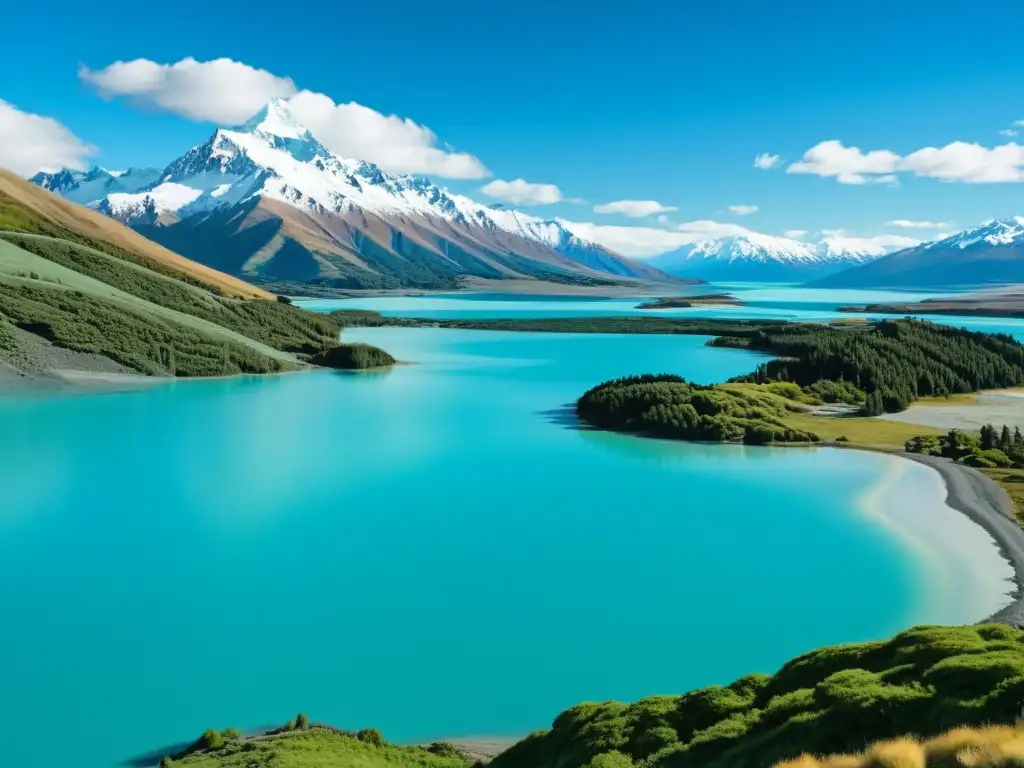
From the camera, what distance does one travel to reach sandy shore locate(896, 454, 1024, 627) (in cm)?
2145

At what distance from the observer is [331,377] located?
264 feet

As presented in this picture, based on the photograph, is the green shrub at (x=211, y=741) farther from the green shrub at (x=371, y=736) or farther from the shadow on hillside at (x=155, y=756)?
the green shrub at (x=371, y=736)

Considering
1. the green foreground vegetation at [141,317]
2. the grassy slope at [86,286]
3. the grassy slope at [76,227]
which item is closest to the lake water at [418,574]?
the green foreground vegetation at [141,317]

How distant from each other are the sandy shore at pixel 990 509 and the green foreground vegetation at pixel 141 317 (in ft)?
196

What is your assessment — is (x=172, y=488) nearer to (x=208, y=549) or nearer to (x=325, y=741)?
(x=208, y=549)

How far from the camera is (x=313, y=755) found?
536 inches

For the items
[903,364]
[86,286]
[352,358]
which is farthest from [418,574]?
[86,286]

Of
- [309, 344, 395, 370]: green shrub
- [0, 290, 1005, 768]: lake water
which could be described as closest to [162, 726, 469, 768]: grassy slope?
[0, 290, 1005, 768]: lake water

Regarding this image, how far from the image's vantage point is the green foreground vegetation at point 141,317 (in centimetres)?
7125

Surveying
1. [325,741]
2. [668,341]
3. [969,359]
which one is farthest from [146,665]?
[668,341]

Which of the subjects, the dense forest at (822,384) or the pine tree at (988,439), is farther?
the dense forest at (822,384)

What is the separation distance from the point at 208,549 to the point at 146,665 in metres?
8.42

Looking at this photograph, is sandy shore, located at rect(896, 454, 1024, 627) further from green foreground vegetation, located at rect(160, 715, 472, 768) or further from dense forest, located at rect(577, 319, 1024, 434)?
green foreground vegetation, located at rect(160, 715, 472, 768)

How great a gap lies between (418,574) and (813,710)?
14370 mm
